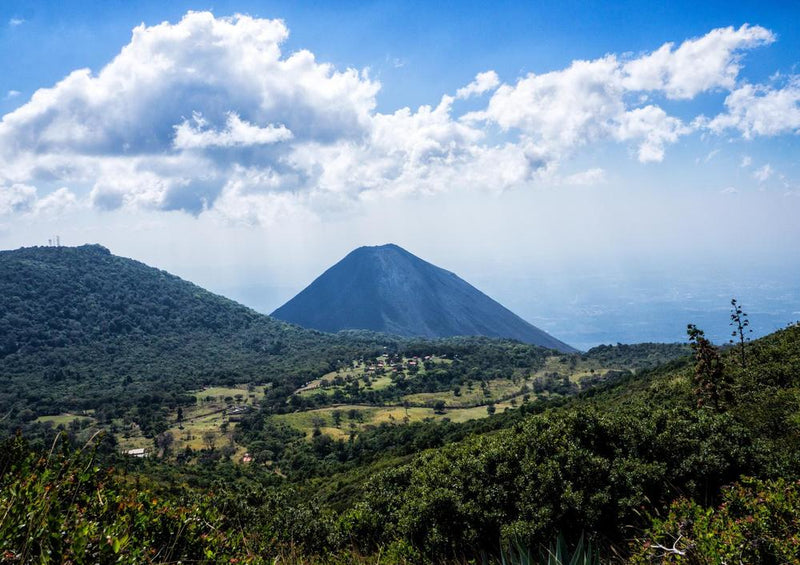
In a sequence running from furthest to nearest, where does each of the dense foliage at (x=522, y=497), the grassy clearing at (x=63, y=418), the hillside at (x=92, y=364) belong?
1. the hillside at (x=92, y=364)
2. the grassy clearing at (x=63, y=418)
3. the dense foliage at (x=522, y=497)

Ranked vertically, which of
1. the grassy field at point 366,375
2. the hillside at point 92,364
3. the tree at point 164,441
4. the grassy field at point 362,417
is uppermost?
the hillside at point 92,364

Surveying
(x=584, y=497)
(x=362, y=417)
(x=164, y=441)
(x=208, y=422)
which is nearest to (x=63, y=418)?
(x=208, y=422)

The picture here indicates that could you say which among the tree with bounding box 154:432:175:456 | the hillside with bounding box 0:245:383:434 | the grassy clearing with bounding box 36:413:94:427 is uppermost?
the hillside with bounding box 0:245:383:434

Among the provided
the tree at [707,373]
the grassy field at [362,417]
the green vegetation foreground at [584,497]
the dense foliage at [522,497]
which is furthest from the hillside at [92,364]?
the tree at [707,373]

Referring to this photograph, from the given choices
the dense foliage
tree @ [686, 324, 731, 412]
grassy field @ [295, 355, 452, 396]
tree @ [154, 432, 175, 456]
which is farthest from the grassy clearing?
tree @ [686, 324, 731, 412]

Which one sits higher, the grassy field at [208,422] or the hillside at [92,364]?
the hillside at [92,364]

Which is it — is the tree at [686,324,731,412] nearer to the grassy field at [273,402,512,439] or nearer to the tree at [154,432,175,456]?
the grassy field at [273,402,512,439]

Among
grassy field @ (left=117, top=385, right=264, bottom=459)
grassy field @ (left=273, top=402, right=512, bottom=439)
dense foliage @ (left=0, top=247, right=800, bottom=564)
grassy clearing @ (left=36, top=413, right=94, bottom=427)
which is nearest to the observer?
Result: dense foliage @ (left=0, top=247, right=800, bottom=564)

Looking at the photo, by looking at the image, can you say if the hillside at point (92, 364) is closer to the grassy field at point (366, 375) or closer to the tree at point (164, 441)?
the grassy field at point (366, 375)

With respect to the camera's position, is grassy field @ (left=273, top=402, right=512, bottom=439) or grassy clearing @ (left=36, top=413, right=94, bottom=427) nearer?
grassy field @ (left=273, top=402, right=512, bottom=439)

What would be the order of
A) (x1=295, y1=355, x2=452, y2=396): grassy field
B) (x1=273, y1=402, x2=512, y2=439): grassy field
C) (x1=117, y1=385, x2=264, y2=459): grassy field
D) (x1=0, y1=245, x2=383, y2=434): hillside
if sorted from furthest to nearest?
(x1=295, y1=355, x2=452, y2=396): grassy field → (x1=0, y1=245, x2=383, y2=434): hillside → (x1=273, y1=402, x2=512, y2=439): grassy field → (x1=117, y1=385, x2=264, y2=459): grassy field

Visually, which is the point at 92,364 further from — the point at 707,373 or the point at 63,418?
the point at 707,373

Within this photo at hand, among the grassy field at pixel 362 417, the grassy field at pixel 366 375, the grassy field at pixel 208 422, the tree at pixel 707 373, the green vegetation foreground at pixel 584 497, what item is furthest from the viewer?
the grassy field at pixel 366 375
